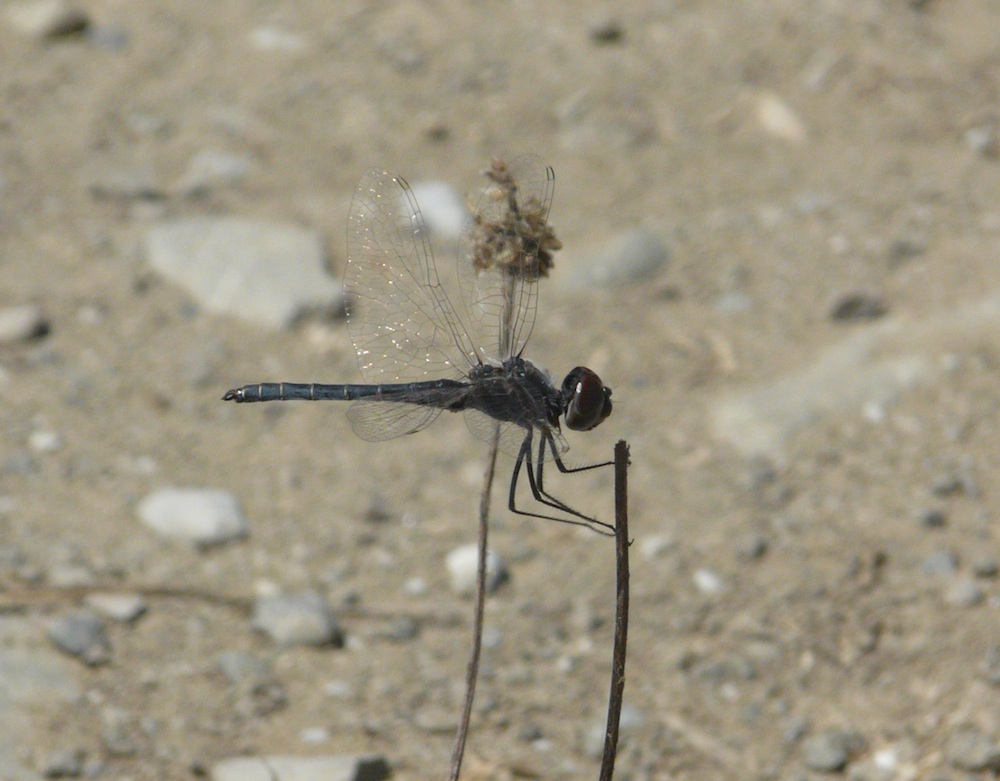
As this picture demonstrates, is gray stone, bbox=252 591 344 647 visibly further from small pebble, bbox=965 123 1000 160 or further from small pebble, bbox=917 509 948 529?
small pebble, bbox=965 123 1000 160

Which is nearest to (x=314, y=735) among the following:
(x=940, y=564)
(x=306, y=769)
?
(x=306, y=769)

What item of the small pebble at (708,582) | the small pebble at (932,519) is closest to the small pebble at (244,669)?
the small pebble at (708,582)

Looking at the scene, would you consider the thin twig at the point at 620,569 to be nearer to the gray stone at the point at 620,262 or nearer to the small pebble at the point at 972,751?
the small pebble at the point at 972,751

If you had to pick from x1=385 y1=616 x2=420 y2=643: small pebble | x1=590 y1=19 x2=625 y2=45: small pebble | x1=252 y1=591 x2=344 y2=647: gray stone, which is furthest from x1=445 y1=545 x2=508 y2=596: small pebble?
x1=590 y1=19 x2=625 y2=45: small pebble

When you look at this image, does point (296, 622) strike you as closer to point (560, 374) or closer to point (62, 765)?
point (62, 765)

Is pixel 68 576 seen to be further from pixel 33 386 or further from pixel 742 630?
pixel 742 630
